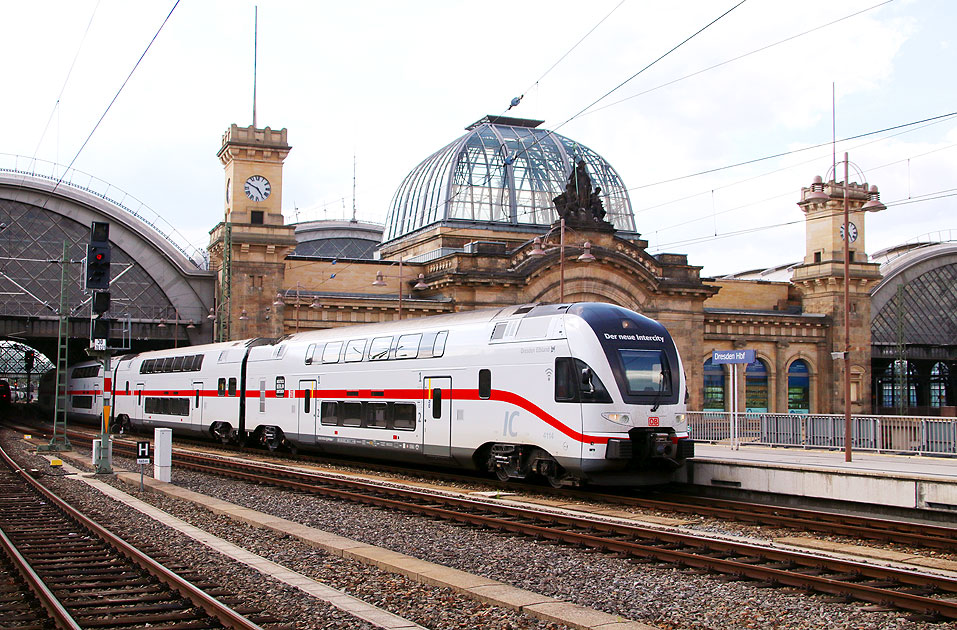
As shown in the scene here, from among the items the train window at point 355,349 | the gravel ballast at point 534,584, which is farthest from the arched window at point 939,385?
the gravel ballast at point 534,584

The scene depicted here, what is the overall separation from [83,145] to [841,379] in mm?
56754

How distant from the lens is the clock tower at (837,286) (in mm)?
71312

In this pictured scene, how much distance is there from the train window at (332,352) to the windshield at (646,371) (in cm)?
1119

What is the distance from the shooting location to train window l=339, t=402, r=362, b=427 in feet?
94.2

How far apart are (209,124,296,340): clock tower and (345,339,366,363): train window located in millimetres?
30003

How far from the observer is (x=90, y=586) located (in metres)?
12.3

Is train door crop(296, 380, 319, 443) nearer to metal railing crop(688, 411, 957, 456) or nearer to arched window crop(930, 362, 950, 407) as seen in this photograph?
metal railing crop(688, 411, 957, 456)

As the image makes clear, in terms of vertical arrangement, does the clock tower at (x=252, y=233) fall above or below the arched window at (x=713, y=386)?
above

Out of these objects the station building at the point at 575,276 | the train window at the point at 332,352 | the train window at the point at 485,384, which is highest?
the station building at the point at 575,276

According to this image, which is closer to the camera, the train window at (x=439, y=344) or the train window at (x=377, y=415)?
the train window at (x=439, y=344)

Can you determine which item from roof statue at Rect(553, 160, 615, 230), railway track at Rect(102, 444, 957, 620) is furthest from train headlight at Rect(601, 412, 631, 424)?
roof statue at Rect(553, 160, 615, 230)

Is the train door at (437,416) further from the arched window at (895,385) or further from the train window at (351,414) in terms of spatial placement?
the arched window at (895,385)

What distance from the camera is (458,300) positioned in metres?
60.8

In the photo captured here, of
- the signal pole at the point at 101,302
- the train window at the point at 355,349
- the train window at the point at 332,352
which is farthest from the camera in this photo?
the train window at the point at 332,352
